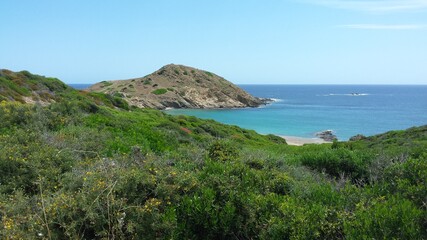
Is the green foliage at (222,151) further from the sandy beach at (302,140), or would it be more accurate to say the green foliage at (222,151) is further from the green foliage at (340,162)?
the sandy beach at (302,140)

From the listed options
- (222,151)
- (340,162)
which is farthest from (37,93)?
(340,162)

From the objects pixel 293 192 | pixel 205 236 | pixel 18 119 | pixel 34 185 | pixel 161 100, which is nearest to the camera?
pixel 205 236

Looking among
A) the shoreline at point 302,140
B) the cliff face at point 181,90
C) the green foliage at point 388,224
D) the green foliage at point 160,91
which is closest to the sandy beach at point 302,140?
the shoreline at point 302,140

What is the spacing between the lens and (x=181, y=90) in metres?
100

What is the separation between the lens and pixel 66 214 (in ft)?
19.1

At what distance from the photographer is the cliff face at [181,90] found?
304 ft

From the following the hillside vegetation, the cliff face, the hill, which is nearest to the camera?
the hillside vegetation

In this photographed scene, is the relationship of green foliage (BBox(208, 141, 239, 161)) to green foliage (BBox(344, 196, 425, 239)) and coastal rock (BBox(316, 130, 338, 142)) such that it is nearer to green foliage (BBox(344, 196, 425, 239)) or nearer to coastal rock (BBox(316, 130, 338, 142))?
green foliage (BBox(344, 196, 425, 239))

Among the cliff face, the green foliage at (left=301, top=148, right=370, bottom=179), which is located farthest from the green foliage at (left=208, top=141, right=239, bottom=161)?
the cliff face

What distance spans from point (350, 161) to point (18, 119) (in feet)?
39.8

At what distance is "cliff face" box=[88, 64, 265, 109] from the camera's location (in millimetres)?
92750

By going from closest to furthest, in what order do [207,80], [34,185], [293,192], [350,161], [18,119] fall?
1. [293,192]
2. [34,185]
3. [350,161]
4. [18,119]
5. [207,80]

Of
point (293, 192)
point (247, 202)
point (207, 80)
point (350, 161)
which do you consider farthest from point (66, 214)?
point (207, 80)

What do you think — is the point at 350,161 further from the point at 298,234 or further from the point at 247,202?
the point at 298,234
